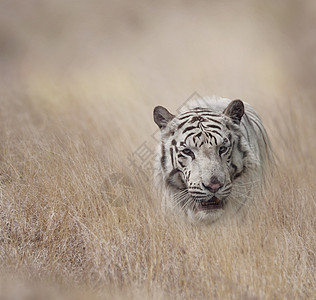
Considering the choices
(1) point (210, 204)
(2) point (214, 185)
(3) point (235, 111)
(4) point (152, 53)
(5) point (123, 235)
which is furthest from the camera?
(4) point (152, 53)

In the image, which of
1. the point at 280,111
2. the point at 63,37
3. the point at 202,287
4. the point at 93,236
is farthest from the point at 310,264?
the point at 63,37

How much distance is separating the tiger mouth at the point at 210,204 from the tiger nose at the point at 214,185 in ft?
0.82

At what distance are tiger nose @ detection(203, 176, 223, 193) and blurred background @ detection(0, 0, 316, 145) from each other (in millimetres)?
3040

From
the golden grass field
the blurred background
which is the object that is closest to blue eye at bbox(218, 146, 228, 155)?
the golden grass field

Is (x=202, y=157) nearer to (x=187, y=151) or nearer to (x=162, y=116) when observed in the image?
(x=187, y=151)

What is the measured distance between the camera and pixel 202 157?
4.73 m

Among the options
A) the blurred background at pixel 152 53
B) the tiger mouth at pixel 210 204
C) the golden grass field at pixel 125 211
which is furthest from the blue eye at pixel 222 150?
the blurred background at pixel 152 53

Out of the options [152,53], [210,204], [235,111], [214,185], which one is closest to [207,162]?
[214,185]

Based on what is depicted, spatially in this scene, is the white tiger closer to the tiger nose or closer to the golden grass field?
the tiger nose

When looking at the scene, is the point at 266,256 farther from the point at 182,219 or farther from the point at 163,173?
the point at 163,173

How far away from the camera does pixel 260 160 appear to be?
218 inches

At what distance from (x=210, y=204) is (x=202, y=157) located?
0.43 m

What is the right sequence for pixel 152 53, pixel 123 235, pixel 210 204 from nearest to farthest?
pixel 210 204 < pixel 123 235 < pixel 152 53

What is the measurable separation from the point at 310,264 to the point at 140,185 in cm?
177
